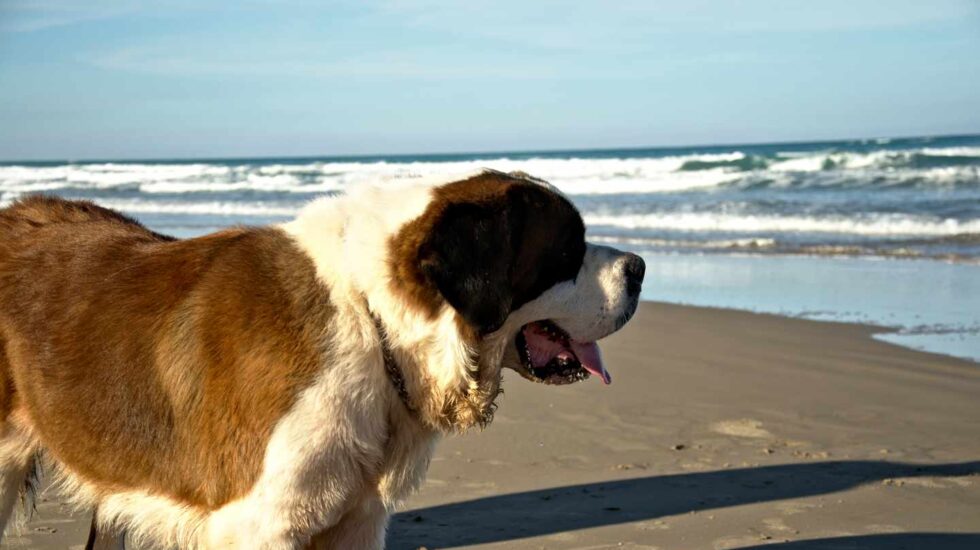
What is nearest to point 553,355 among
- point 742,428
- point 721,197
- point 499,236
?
point 499,236

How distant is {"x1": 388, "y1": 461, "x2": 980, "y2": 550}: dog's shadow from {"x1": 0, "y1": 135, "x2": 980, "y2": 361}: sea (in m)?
1.72

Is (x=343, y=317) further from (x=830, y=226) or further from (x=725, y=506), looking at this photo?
(x=830, y=226)

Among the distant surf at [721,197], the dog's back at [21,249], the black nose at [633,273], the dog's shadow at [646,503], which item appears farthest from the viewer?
the distant surf at [721,197]

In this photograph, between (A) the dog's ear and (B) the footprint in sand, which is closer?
(A) the dog's ear

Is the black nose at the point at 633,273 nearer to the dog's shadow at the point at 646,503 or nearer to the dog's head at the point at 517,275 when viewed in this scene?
the dog's head at the point at 517,275

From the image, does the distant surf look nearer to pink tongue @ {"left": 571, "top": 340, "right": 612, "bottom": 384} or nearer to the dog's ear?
the dog's ear

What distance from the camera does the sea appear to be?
1111 centimetres

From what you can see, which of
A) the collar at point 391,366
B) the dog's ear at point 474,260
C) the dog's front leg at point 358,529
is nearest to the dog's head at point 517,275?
the dog's ear at point 474,260

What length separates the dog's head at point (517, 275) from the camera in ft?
9.97

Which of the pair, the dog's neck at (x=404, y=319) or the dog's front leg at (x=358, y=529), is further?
the dog's front leg at (x=358, y=529)

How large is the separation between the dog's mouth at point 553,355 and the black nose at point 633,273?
0.77 ft

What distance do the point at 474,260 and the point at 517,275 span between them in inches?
8.2

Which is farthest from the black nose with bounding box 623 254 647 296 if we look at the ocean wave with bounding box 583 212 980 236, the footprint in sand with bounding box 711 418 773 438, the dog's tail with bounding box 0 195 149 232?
the ocean wave with bounding box 583 212 980 236

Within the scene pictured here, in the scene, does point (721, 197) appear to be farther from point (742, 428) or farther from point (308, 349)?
point (308, 349)
